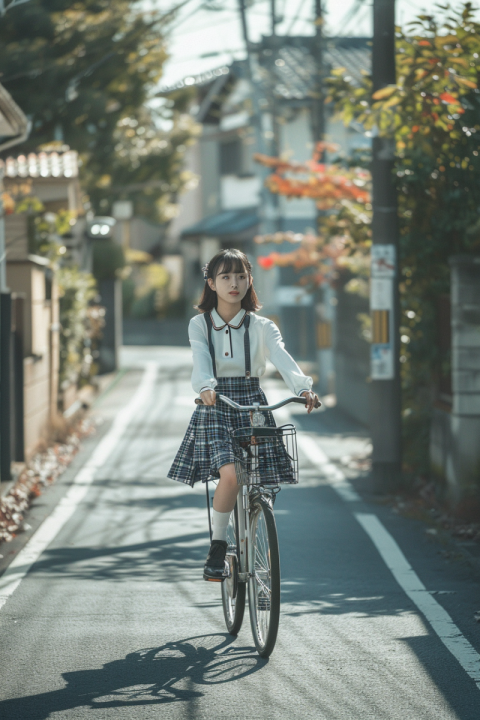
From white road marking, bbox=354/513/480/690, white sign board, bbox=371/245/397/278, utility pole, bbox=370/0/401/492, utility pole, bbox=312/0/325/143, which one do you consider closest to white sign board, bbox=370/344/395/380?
utility pole, bbox=370/0/401/492

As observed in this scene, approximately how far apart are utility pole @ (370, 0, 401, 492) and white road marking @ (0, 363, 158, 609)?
9.50 ft

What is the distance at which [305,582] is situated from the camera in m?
6.22

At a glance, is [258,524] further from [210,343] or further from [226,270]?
[226,270]

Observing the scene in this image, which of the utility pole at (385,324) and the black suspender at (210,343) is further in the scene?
the utility pole at (385,324)

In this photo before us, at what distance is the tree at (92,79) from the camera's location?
47.7 feet

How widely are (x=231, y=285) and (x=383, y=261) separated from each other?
4.81 metres

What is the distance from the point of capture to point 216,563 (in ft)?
16.2

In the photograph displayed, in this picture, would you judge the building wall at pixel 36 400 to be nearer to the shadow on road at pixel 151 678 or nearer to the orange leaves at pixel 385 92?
the orange leaves at pixel 385 92

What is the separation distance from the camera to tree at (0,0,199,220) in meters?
14.5

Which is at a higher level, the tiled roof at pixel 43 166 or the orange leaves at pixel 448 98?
the tiled roof at pixel 43 166

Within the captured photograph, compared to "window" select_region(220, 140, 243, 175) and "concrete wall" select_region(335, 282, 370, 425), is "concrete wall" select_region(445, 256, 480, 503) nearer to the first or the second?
"concrete wall" select_region(335, 282, 370, 425)

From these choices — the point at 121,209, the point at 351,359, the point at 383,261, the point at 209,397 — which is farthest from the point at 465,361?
the point at 121,209

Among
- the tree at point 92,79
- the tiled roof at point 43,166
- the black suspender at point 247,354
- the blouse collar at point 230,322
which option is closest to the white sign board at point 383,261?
the blouse collar at point 230,322

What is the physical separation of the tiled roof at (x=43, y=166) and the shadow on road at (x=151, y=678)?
990cm
